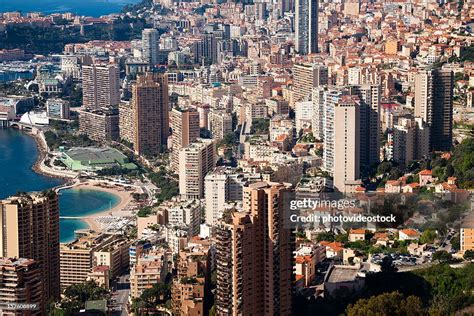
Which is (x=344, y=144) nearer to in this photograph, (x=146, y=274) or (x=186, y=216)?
(x=186, y=216)

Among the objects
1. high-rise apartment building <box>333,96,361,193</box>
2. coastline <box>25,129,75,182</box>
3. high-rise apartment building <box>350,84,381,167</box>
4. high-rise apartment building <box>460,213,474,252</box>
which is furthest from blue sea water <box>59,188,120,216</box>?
high-rise apartment building <box>460,213,474,252</box>

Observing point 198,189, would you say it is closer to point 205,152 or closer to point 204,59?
point 205,152

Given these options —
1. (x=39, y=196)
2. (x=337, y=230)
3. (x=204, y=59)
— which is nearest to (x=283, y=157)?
(x=337, y=230)

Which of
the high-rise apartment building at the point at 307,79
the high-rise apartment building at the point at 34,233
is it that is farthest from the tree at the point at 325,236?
the high-rise apartment building at the point at 307,79

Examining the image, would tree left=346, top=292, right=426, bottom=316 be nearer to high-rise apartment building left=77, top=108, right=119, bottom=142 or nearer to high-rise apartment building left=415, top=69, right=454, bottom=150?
high-rise apartment building left=415, top=69, right=454, bottom=150

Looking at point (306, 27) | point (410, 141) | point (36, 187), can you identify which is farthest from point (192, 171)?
point (306, 27)

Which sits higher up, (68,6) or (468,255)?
(68,6)
